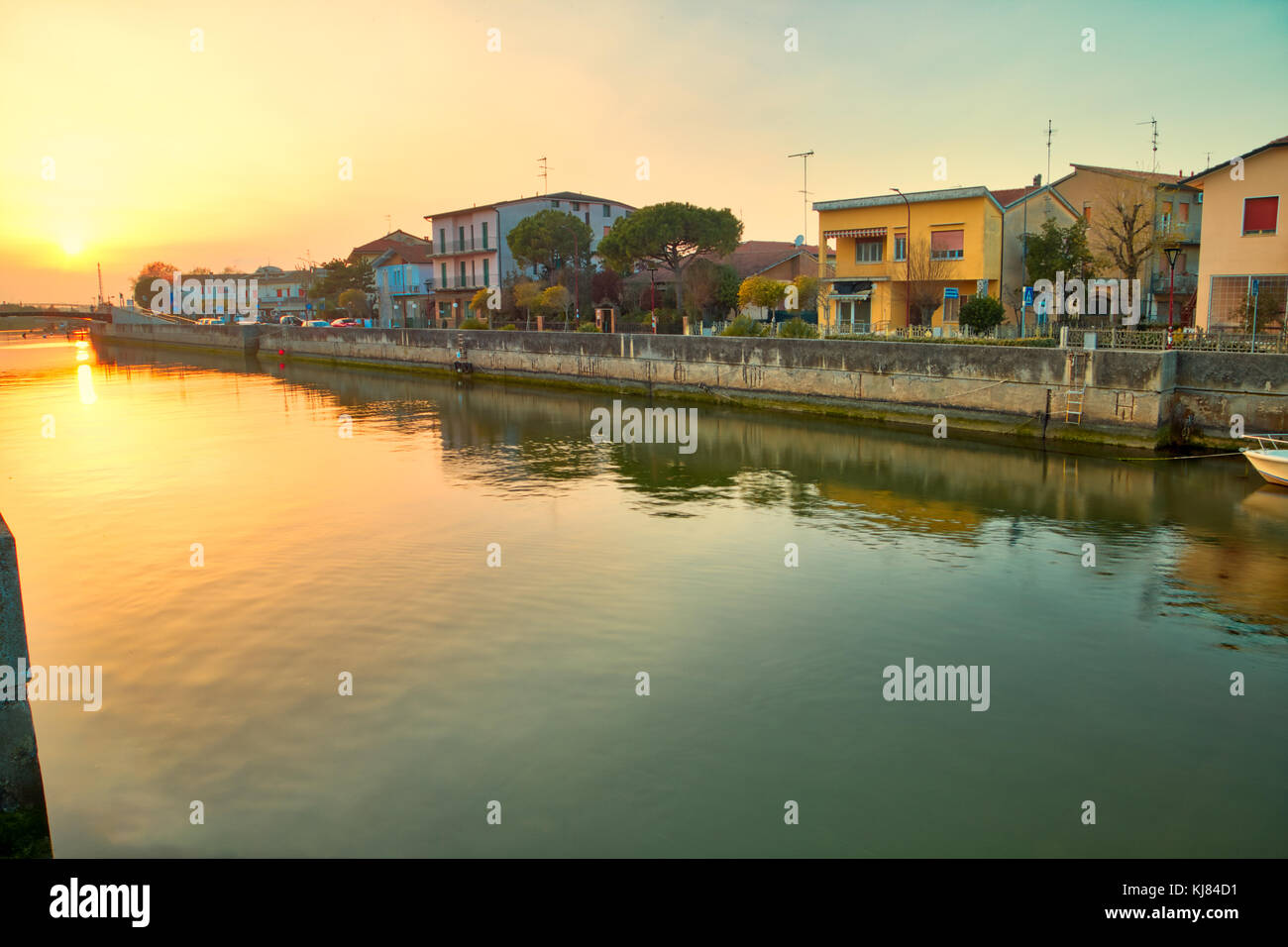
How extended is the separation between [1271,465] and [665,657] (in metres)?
14.6

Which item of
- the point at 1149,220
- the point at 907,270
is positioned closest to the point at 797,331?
the point at 907,270

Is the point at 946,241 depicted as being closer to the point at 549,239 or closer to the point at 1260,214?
the point at 1260,214

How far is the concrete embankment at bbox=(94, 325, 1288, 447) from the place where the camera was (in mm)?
21344

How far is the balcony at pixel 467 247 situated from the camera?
225ft

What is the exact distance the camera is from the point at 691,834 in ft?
23.6

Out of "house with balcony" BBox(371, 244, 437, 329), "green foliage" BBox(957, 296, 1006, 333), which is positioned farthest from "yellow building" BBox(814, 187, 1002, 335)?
"house with balcony" BBox(371, 244, 437, 329)

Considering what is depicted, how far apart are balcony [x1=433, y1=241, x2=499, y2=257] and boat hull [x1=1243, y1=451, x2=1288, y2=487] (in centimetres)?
5637

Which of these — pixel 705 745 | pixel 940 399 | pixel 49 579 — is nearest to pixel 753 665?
pixel 705 745

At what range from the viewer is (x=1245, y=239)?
29.8 m

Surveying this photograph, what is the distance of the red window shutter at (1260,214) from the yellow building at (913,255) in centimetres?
1070

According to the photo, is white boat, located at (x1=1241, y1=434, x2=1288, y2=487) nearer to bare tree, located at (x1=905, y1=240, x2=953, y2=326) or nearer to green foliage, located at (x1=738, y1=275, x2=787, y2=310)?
bare tree, located at (x1=905, y1=240, x2=953, y2=326)
